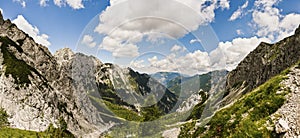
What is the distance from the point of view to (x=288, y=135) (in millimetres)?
44312

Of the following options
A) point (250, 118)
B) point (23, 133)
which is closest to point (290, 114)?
point (250, 118)

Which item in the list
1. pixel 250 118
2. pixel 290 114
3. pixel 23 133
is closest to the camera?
pixel 290 114

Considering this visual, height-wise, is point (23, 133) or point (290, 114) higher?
point (23, 133)

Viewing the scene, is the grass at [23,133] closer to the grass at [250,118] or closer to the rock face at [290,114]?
the grass at [250,118]

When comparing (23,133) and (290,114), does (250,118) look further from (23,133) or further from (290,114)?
(23,133)

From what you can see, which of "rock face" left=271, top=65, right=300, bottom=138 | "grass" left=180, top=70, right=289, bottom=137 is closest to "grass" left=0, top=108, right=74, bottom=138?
"grass" left=180, top=70, right=289, bottom=137

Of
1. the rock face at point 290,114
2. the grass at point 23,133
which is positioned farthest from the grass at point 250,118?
the grass at point 23,133

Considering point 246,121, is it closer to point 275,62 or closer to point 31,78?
point 275,62

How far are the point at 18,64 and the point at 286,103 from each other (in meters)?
183

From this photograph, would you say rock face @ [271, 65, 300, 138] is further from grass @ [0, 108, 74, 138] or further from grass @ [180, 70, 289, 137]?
A: grass @ [0, 108, 74, 138]

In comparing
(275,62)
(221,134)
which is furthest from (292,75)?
(275,62)

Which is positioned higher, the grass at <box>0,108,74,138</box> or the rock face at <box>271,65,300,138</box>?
the grass at <box>0,108,74,138</box>

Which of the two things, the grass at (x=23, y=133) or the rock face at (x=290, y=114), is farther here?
the grass at (x=23, y=133)

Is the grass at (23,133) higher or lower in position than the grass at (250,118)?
higher
